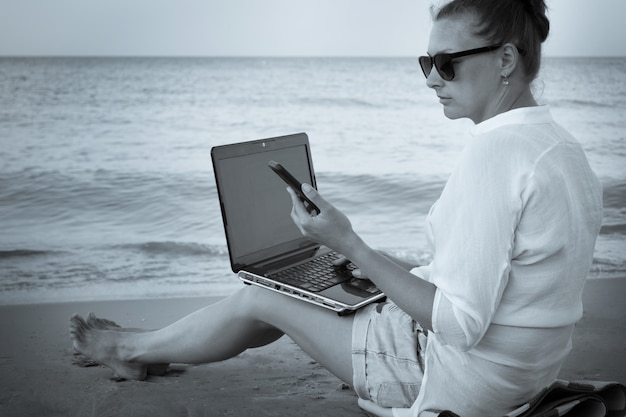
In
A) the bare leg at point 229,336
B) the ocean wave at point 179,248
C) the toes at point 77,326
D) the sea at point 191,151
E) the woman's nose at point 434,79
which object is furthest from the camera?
the ocean wave at point 179,248

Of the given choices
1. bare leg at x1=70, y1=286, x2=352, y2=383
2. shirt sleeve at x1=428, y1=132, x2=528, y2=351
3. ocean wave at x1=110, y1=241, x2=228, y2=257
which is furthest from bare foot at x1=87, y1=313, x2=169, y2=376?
ocean wave at x1=110, y1=241, x2=228, y2=257

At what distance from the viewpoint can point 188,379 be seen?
2703 millimetres

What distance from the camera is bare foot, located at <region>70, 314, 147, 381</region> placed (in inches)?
101

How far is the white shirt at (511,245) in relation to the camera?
4.97 ft

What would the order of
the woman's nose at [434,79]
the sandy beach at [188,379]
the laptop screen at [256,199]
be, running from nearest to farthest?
the woman's nose at [434,79] → the laptop screen at [256,199] → the sandy beach at [188,379]

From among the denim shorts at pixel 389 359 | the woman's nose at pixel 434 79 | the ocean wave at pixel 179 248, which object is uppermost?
the woman's nose at pixel 434 79

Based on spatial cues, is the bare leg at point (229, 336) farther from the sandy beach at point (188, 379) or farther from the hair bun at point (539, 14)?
the hair bun at point (539, 14)

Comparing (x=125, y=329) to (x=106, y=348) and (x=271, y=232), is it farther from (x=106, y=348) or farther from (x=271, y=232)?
(x=271, y=232)

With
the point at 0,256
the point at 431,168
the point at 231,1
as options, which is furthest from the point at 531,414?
the point at 231,1

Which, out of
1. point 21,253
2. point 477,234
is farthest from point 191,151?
point 477,234

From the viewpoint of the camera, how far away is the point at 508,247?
4.99 feet

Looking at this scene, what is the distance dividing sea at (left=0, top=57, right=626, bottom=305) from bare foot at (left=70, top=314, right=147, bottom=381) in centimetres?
157

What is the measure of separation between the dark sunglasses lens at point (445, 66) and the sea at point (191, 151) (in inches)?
A: 11.0

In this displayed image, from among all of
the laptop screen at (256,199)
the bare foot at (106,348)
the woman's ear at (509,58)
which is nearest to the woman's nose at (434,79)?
the woman's ear at (509,58)
